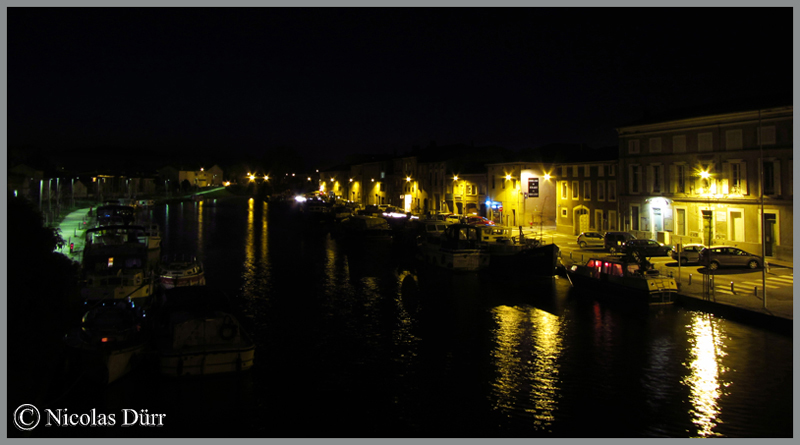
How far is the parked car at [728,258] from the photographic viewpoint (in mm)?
27766

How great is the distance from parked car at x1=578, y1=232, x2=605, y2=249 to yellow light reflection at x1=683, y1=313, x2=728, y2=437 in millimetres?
16714

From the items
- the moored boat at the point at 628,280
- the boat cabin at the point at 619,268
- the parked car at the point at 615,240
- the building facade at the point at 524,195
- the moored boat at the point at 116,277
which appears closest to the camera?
the moored boat at the point at 116,277

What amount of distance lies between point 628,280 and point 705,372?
7.98m

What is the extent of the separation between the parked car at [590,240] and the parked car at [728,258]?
9614 millimetres

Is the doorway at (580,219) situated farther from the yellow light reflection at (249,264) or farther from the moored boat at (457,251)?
the yellow light reflection at (249,264)

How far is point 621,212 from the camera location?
4162 cm

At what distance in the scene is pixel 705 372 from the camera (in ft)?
51.9

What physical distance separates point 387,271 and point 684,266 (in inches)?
632

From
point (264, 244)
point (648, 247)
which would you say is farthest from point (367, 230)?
point (648, 247)

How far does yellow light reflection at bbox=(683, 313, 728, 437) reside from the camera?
12977mm

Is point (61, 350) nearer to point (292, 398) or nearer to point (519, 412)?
point (292, 398)

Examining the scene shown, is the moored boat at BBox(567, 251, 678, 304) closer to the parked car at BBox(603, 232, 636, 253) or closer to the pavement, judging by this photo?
the pavement

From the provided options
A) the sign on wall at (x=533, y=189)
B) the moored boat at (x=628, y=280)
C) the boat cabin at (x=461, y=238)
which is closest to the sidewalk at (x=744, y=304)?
the moored boat at (x=628, y=280)

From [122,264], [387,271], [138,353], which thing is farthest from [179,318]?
[387,271]
